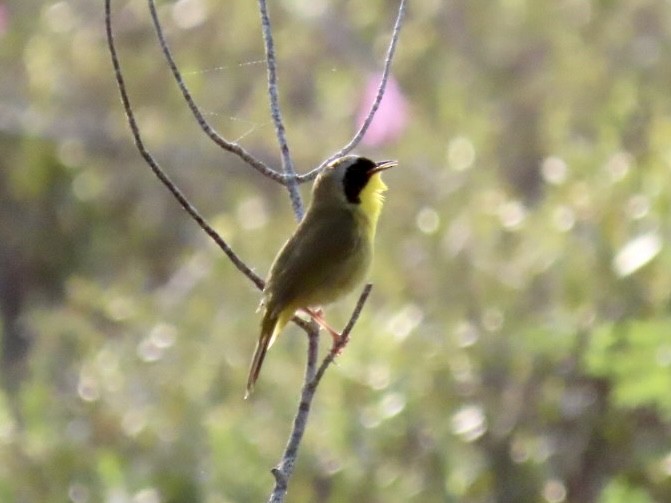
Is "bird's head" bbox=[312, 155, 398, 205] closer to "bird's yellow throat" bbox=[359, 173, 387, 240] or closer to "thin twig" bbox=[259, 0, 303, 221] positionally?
"bird's yellow throat" bbox=[359, 173, 387, 240]

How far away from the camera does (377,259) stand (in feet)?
16.2

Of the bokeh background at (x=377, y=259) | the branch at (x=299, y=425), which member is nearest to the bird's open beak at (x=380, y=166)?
the bokeh background at (x=377, y=259)

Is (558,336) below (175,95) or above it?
below

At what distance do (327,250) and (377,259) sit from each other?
7.01 feet

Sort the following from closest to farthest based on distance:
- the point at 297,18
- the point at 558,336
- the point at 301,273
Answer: the point at 301,273
the point at 558,336
the point at 297,18

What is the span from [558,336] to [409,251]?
3.28 feet

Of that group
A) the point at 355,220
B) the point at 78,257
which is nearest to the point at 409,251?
the point at 355,220

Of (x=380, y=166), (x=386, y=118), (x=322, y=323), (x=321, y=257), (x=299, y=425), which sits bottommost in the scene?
(x=299, y=425)

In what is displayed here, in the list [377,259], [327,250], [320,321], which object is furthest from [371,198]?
[377,259]

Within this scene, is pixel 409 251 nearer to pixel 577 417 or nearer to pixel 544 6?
pixel 577 417

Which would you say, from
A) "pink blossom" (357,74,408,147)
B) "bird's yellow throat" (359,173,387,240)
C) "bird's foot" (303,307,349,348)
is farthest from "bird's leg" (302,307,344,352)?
"pink blossom" (357,74,408,147)

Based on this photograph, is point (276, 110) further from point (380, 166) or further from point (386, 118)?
point (386, 118)

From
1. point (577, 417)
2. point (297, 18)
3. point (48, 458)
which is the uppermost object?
point (297, 18)

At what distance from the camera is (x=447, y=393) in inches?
166
